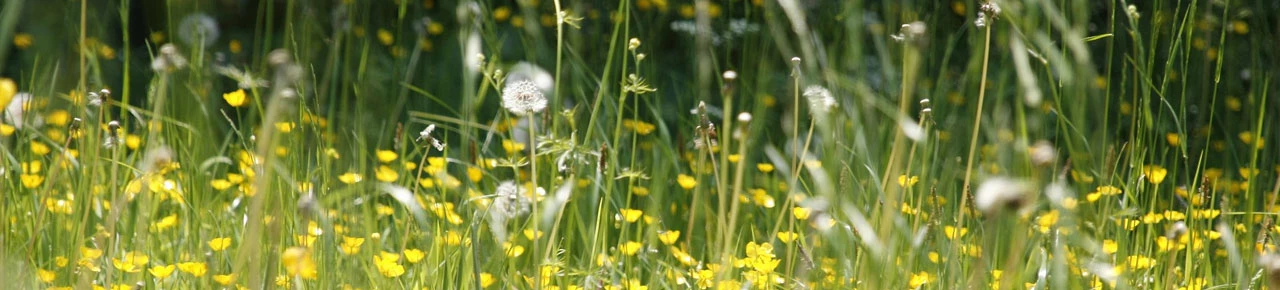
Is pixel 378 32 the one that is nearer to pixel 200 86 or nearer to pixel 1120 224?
pixel 200 86

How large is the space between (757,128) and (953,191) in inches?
17.4

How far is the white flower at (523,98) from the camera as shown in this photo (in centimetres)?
137

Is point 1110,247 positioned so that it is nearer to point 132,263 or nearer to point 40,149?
point 132,263

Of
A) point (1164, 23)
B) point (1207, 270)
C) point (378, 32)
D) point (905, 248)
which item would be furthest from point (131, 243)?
point (1164, 23)

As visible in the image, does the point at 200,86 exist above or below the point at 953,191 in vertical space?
above

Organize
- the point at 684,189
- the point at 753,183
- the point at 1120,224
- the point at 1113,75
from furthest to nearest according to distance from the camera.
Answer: the point at 1113,75 < the point at 753,183 < the point at 684,189 < the point at 1120,224

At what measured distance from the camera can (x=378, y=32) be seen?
3244 mm

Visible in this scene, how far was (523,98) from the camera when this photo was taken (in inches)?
54.3

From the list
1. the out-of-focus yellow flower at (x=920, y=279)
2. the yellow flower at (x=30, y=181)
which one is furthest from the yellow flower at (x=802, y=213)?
the yellow flower at (x=30, y=181)

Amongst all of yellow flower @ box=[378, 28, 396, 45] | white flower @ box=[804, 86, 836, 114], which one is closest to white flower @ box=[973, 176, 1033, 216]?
white flower @ box=[804, 86, 836, 114]

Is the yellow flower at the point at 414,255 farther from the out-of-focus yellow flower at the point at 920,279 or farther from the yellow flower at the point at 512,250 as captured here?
the out-of-focus yellow flower at the point at 920,279

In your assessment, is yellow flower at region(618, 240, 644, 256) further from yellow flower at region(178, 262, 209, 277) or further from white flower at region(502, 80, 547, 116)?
yellow flower at region(178, 262, 209, 277)

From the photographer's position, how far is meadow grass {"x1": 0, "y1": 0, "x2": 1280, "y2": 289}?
1267 millimetres

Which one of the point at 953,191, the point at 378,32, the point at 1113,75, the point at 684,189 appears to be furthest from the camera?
the point at 378,32
